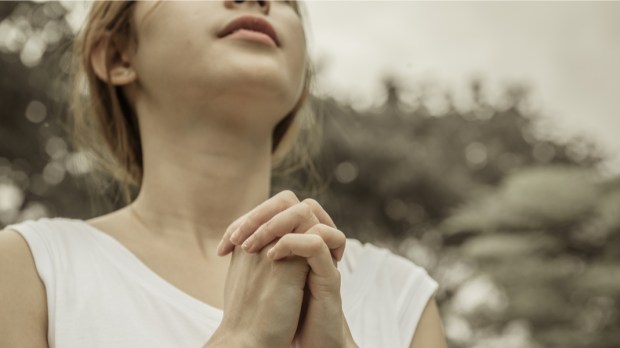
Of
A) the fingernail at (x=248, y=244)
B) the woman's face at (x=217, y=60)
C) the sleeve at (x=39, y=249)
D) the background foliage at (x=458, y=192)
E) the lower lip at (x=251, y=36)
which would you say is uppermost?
the lower lip at (x=251, y=36)

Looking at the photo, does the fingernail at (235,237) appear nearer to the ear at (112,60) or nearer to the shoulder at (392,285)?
the shoulder at (392,285)

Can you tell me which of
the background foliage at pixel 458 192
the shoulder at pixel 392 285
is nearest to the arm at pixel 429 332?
the shoulder at pixel 392 285

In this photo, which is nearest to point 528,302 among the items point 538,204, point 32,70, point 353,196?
point 538,204

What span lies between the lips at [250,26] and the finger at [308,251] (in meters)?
0.59

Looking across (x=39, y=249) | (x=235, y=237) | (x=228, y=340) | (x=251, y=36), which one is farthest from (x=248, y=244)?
(x=251, y=36)

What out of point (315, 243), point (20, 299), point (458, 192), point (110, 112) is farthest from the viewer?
point (458, 192)

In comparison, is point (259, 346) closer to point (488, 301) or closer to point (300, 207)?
point (300, 207)

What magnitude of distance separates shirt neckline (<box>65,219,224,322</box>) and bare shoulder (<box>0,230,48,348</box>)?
177 mm

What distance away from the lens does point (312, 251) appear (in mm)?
1312

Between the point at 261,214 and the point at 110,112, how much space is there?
86cm

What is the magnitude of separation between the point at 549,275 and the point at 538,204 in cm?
111

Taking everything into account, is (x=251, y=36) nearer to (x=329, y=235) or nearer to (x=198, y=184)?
(x=198, y=184)

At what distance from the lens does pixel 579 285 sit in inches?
406

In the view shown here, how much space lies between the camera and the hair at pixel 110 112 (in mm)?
1952
